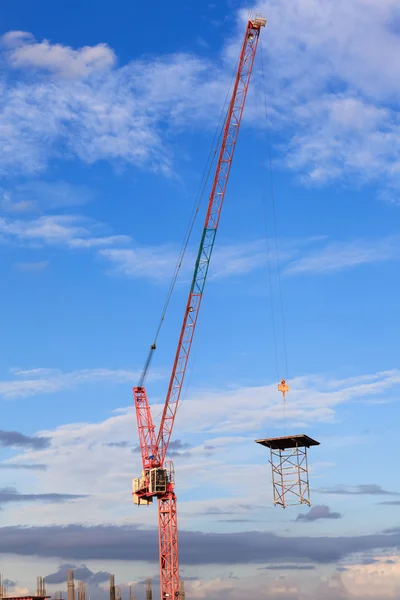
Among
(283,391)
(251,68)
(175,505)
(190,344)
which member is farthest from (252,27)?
(175,505)

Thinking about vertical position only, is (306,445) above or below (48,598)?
above

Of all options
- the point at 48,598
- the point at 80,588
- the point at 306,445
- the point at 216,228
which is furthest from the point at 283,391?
the point at 80,588

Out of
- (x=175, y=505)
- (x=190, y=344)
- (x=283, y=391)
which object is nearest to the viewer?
(x=283, y=391)

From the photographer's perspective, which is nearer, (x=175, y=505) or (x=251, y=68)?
(x=251, y=68)

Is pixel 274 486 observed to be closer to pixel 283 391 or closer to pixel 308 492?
pixel 308 492

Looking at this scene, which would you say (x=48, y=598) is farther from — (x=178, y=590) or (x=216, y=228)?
(x=216, y=228)

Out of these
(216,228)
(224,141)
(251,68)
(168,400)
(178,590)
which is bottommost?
(178,590)

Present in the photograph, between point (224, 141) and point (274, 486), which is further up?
point (224, 141)

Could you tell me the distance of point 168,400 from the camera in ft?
620

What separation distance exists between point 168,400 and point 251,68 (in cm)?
7018

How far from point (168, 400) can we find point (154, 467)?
19093 mm

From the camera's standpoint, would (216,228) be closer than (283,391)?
No

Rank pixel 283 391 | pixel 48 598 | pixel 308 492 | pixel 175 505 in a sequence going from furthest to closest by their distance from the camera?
pixel 175 505 → pixel 48 598 → pixel 283 391 → pixel 308 492

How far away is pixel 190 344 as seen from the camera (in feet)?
598
